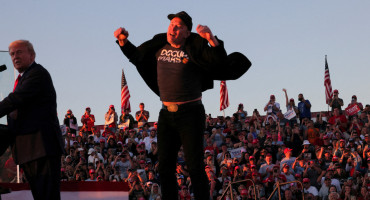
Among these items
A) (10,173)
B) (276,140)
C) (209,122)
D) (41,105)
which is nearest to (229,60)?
(41,105)

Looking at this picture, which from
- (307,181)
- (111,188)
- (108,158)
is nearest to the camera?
(111,188)

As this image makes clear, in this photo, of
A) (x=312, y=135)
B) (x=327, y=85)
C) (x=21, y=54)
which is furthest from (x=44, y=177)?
(x=327, y=85)

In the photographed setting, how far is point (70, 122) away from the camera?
23062 mm

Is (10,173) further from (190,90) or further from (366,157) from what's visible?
(366,157)

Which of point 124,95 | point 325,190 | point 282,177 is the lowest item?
point 325,190

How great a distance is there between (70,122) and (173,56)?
17.9 m

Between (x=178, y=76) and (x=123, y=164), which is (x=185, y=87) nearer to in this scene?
(x=178, y=76)

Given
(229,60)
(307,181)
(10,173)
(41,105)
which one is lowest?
(307,181)

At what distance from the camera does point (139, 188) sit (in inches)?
635

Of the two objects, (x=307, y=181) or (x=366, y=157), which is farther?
(x=366, y=157)

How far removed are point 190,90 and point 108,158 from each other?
530 inches

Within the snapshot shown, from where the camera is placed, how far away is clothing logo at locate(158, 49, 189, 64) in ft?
18.6

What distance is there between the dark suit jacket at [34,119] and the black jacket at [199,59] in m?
1.08

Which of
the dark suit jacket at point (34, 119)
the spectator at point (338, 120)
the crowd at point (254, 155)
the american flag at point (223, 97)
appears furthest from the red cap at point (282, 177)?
the american flag at point (223, 97)
